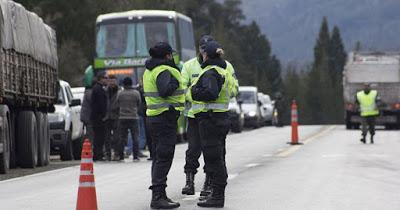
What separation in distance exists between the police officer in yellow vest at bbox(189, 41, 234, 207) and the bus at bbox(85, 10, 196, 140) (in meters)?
19.6

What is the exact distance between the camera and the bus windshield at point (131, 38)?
111ft

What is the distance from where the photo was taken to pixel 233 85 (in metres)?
14.1

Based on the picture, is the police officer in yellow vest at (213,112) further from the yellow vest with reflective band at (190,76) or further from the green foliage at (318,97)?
the green foliage at (318,97)

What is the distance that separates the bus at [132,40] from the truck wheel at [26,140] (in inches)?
415

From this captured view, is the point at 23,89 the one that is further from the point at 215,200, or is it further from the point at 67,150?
the point at 215,200

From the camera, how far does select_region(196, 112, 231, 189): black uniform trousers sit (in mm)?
13359

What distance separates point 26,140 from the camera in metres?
22.5

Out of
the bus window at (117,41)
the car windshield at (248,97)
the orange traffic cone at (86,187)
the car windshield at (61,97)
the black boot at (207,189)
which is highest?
the bus window at (117,41)

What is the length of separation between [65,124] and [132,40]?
26.3 ft

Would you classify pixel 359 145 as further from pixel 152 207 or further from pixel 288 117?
pixel 288 117

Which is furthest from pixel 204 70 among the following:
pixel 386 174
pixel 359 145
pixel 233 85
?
pixel 359 145

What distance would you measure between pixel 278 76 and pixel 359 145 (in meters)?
159

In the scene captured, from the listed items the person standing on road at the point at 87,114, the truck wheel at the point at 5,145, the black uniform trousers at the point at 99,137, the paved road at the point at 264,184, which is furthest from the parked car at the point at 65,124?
the truck wheel at the point at 5,145

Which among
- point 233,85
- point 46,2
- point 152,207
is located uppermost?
point 46,2
